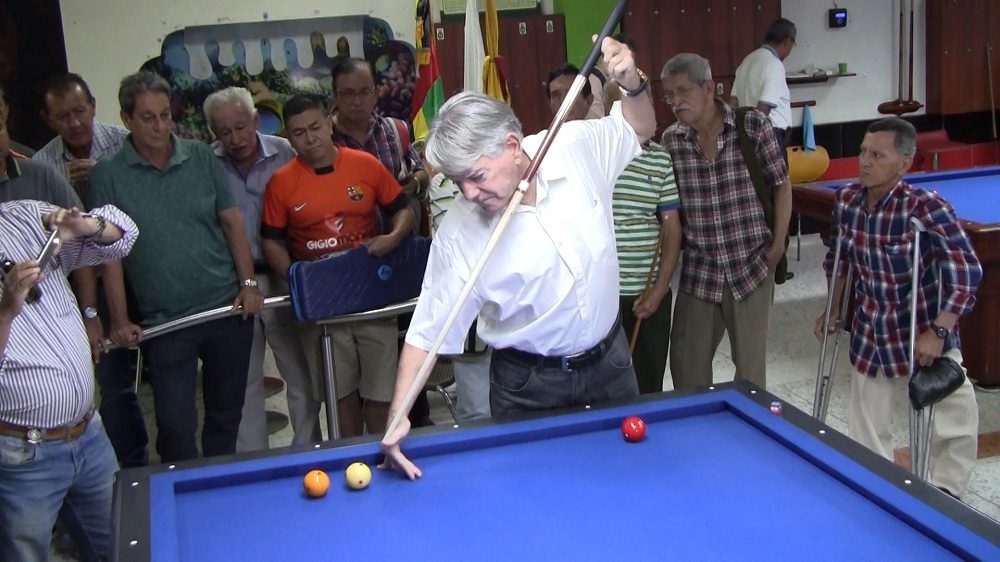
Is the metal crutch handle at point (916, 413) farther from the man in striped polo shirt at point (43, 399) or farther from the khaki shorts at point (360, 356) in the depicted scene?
the man in striped polo shirt at point (43, 399)

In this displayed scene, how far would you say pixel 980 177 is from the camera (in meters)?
5.08

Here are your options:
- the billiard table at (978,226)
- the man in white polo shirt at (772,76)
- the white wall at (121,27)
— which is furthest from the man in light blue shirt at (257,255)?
the man in white polo shirt at (772,76)

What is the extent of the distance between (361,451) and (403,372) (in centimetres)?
20

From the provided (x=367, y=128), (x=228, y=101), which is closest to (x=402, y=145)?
(x=367, y=128)

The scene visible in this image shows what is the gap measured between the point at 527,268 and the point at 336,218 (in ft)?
4.29

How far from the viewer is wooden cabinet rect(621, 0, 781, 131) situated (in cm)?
732

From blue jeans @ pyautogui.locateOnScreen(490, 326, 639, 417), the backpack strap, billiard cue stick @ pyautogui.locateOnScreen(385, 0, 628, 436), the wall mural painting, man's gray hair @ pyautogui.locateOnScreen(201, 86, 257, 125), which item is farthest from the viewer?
the wall mural painting

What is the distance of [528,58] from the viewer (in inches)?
278

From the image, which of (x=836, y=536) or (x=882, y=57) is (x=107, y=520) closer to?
(x=836, y=536)

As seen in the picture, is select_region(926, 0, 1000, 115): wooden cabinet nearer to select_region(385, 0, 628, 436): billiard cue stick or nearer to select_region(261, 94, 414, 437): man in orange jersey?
select_region(261, 94, 414, 437): man in orange jersey

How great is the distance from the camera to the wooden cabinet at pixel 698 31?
24.0 ft

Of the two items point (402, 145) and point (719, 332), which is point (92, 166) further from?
point (719, 332)

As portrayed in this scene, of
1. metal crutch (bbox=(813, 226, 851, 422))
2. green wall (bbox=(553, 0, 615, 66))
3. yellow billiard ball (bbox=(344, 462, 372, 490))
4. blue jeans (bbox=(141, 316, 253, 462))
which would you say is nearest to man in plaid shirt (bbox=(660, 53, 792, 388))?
metal crutch (bbox=(813, 226, 851, 422))

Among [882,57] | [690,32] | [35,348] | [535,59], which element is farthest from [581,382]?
[882,57]
